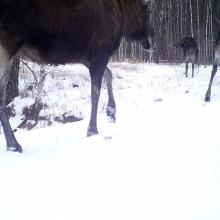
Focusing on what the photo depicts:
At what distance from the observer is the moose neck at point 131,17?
6404mm

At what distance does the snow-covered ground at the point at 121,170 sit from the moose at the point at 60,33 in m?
0.58

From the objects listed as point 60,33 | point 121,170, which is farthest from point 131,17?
point 121,170

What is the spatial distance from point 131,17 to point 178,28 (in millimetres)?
21390

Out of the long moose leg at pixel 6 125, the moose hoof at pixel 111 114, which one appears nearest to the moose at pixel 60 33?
the long moose leg at pixel 6 125

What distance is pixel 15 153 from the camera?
5.07 metres

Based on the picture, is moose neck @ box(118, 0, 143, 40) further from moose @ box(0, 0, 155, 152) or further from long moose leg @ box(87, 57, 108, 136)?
long moose leg @ box(87, 57, 108, 136)

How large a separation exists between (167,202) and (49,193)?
1.01 m

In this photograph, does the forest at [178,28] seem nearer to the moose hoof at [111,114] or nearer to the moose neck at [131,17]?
the moose neck at [131,17]

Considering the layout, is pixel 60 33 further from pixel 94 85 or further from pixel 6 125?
pixel 6 125

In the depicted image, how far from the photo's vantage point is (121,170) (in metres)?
4.06

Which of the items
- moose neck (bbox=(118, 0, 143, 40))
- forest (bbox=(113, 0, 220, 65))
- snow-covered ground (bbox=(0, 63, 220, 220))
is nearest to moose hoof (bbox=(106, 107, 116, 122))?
snow-covered ground (bbox=(0, 63, 220, 220))

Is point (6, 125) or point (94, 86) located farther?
point (94, 86)

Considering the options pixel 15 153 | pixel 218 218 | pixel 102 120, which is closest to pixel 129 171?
pixel 218 218

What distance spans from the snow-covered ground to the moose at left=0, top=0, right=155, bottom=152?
58cm
